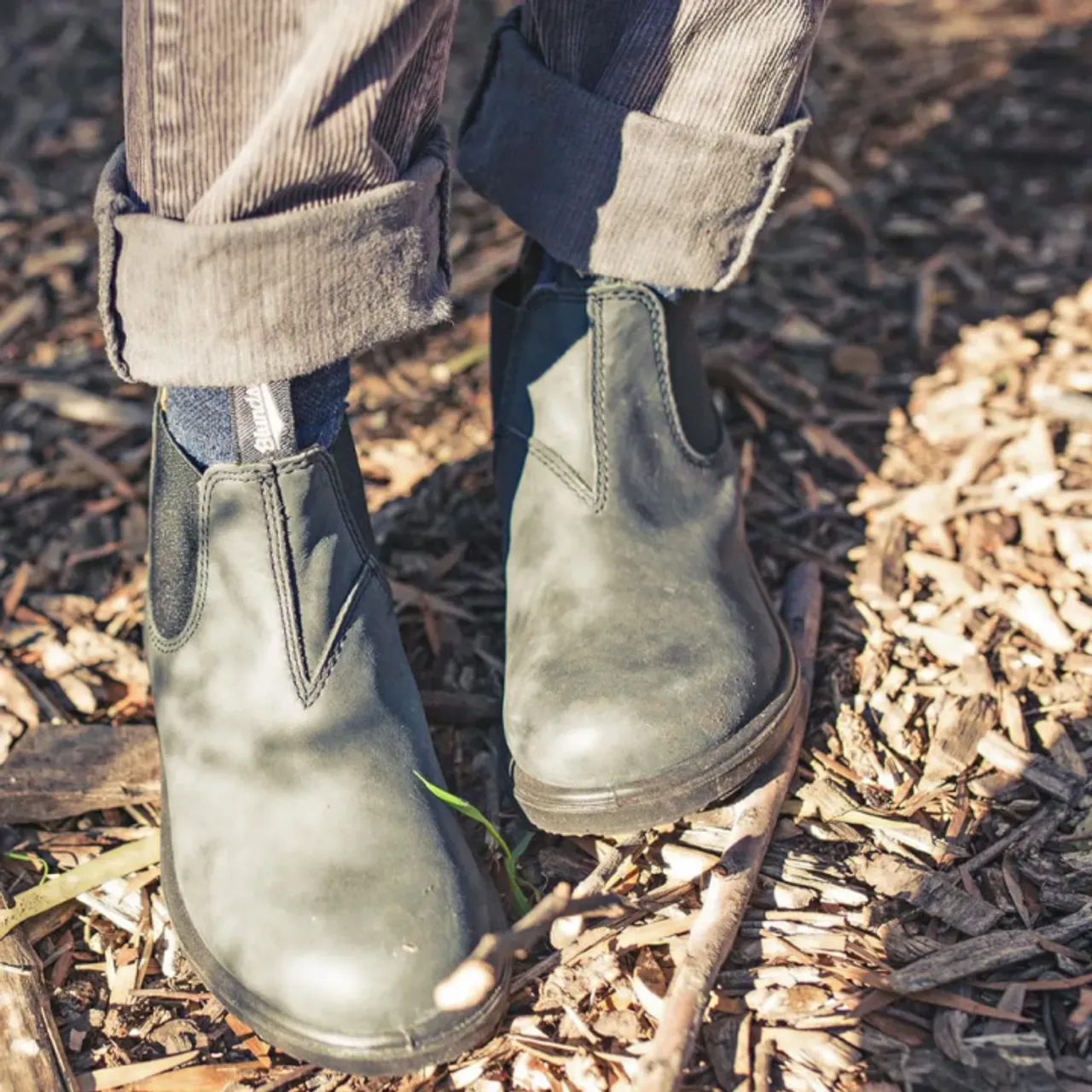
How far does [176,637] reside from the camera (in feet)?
4.50

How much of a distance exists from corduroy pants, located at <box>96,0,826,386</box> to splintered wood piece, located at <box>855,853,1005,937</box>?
2.44 ft

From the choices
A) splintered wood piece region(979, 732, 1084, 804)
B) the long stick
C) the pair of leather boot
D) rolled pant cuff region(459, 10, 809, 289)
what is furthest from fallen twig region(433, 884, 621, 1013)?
rolled pant cuff region(459, 10, 809, 289)

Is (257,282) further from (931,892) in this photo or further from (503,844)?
Answer: (931,892)

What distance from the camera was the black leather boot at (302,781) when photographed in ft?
3.83

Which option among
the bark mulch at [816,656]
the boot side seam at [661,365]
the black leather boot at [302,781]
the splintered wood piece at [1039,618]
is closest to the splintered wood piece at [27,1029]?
the bark mulch at [816,656]

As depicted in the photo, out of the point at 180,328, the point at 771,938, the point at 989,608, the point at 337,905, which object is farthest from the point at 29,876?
the point at 989,608

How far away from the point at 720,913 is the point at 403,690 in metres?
0.43

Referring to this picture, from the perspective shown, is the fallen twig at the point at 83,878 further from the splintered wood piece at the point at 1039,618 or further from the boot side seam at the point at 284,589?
the splintered wood piece at the point at 1039,618

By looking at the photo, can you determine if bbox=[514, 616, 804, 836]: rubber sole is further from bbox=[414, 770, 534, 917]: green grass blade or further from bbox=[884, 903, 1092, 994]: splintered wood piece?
bbox=[884, 903, 1092, 994]: splintered wood piece

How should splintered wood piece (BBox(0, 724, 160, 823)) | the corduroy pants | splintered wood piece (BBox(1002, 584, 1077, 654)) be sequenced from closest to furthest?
the corduroy pants
splintered wood piece (BBox(0, 724, 160, 823))
splintered wood piece (BBox(1002, 584, 1077, 654))

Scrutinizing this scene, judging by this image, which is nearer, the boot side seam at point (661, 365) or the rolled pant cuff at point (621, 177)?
the rolled pant cuff at point (621, 177)

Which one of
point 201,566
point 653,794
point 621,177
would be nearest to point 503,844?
point 653,794

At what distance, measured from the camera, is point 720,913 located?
129 centimetres

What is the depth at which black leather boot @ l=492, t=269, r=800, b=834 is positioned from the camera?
1.33 metres
